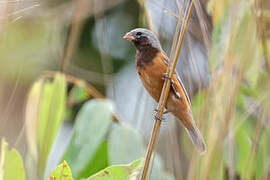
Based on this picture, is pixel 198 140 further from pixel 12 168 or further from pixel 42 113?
pixel 12 168

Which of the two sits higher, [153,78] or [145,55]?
[145,55]

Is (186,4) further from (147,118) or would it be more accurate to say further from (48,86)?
(48,86)

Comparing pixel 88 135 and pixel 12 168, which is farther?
pixel 88 135

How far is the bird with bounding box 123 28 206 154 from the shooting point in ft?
7.18

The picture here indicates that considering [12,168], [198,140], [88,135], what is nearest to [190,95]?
[198,140]

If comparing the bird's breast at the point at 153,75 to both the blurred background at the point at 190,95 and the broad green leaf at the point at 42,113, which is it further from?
the broad green leaf at the point at 42,113

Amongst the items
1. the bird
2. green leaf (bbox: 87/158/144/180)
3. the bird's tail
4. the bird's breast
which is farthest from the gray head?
green leaf (bbox: 87/158/144/180)

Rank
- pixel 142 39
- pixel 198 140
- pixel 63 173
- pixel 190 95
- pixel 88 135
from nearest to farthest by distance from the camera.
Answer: pixel 63 173, pixel 190 95, pixel 198 140, pixel 88 135, pixel 142 39

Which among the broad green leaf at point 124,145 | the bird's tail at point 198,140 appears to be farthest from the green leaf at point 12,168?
the bird's tail at point 198,140

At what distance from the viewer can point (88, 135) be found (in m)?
2.15

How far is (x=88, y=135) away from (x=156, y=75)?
45cm


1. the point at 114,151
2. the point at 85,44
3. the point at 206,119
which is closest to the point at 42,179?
the point at 114,151

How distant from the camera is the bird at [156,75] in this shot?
2.19 m

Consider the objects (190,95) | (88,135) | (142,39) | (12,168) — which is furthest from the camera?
(142,39)
